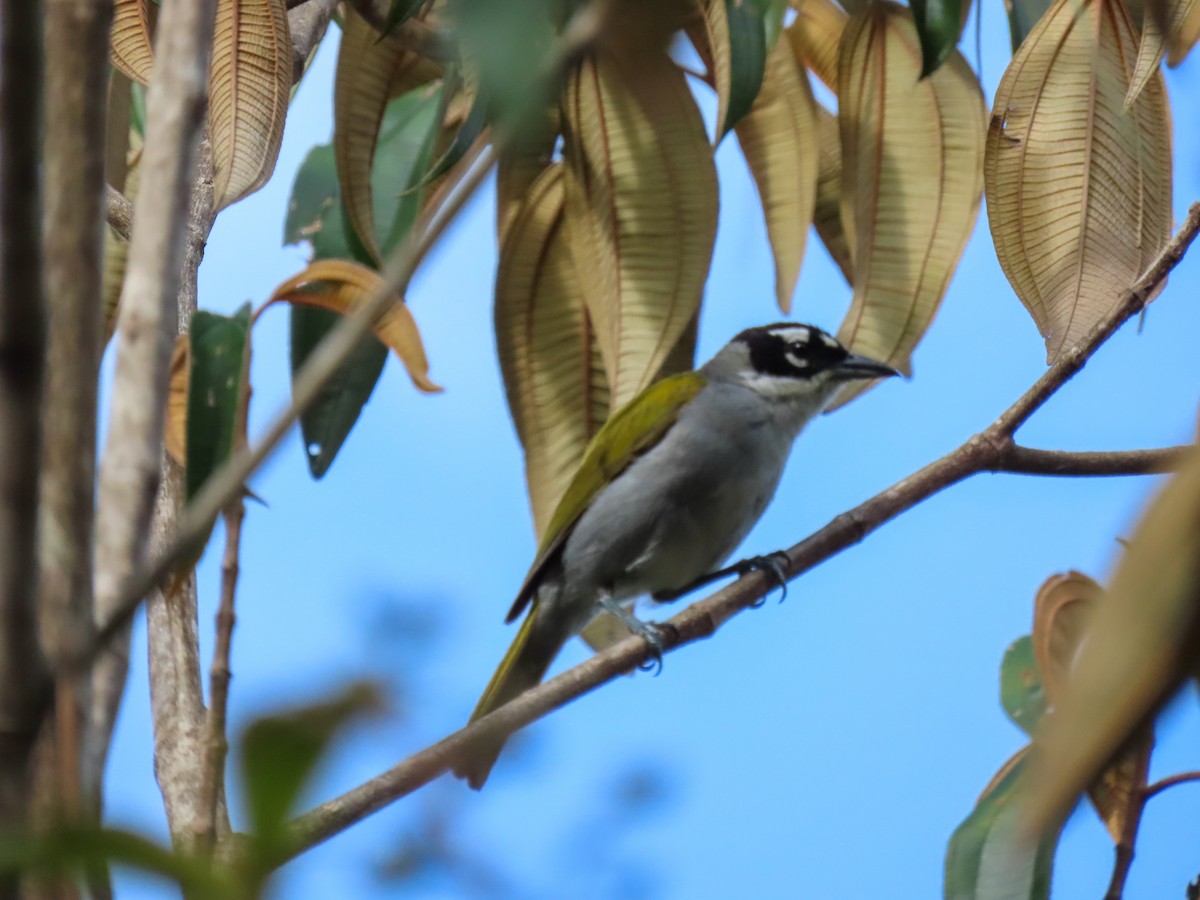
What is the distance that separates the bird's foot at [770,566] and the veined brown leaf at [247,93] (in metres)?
1.25

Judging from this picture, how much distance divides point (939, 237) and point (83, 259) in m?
2.09

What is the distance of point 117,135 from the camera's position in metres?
2.91

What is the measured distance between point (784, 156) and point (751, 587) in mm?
926

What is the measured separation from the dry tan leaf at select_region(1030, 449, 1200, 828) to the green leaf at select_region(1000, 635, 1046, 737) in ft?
5.65

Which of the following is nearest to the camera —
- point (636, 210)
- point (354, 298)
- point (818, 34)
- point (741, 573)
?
point (354, 298)

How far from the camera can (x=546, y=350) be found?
2.81 metres

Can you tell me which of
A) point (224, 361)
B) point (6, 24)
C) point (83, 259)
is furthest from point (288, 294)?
point (6, 24)

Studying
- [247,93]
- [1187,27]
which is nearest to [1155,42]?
[1187,27]

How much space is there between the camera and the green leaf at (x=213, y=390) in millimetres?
1445

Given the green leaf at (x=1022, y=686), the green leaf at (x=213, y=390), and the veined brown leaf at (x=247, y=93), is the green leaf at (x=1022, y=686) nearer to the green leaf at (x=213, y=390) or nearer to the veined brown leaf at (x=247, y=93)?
the green leaf at (x=213, y=390)

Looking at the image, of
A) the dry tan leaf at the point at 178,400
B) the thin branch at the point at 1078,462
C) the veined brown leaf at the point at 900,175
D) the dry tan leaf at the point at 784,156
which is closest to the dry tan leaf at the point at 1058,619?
the thin branch at the point at 1078,462

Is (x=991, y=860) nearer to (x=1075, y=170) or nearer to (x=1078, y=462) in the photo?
(x=1078, y=462)

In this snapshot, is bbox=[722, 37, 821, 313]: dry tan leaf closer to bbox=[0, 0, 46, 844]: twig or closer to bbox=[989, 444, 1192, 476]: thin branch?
bbox=[989, 444, 1192, 476]: thin branch

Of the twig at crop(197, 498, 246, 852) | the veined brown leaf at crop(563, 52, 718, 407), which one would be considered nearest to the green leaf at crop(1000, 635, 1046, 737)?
the veined brown leaf at crop(563, 52, 718, 407)
